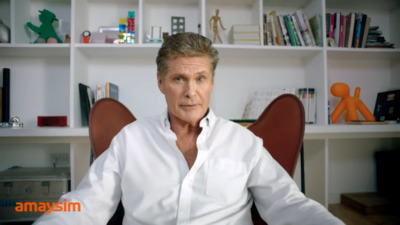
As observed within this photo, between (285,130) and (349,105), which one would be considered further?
(349,105)

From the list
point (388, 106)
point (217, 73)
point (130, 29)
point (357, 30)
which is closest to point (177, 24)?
point (130, 29)

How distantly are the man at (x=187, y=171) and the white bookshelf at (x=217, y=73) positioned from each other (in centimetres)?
95

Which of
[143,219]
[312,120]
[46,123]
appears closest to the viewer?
[143,219]

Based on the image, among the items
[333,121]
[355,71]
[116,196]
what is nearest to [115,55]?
[116,196]

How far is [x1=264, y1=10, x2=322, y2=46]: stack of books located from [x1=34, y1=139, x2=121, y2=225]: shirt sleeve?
156cm

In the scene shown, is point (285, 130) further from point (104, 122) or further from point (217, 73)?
point (217, 73)

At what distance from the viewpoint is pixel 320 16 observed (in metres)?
2.03

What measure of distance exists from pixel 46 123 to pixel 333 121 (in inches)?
91.3

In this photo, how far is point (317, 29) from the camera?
80.7 inches

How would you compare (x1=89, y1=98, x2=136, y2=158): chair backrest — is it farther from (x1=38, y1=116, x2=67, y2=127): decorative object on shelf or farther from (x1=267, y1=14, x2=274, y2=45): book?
(x1=267, y1=14, x2=274, y2=45): book

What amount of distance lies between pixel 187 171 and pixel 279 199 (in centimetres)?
35

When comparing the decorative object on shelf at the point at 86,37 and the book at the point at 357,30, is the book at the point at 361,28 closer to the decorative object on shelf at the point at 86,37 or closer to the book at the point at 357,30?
the book at the point at 357,30

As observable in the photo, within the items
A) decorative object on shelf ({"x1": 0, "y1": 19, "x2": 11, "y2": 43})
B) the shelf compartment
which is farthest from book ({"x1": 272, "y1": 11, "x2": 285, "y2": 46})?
decorative object on shelf ({"x1": 0, "y1": 19, "x2": 11, "y2": 43})

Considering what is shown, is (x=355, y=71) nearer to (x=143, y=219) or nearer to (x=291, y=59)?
(x=291, y=59)
